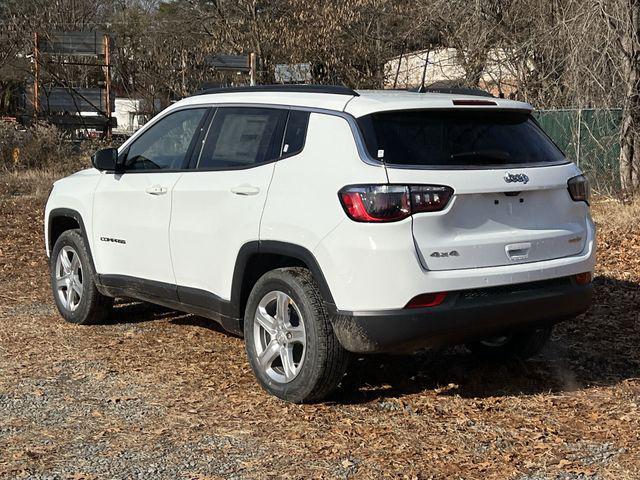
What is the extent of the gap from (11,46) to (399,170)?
2246 cm

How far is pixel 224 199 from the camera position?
17.9ft

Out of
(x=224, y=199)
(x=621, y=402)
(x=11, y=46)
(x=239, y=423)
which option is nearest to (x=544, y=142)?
(x=621, y=402)

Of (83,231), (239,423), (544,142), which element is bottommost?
(239,423)

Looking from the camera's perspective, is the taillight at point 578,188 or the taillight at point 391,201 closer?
the taillight at point 391,201

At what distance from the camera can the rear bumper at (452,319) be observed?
4602 mm

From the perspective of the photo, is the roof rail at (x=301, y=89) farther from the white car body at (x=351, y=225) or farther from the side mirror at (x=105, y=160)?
the side mirror at (x=105, y=160)

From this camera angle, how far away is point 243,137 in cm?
559

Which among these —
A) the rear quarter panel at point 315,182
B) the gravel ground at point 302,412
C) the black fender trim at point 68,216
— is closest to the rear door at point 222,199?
the rear quarter panel at point 315,182

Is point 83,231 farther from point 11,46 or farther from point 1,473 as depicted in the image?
point 11,46

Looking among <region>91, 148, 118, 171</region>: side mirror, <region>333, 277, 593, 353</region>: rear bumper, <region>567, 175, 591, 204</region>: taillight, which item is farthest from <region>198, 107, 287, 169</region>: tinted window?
<region>567, 175, 591, 204</region>: taillight

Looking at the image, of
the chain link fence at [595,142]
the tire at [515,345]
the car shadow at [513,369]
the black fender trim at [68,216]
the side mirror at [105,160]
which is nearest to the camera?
the car shadow at [513,369]

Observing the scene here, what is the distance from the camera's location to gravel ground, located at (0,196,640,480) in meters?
4.25

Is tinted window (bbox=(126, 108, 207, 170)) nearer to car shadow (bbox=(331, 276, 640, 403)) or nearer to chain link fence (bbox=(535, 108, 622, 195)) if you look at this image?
car shadow (bbox=(331, 276, 640, 403))

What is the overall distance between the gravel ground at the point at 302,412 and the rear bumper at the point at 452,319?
477 millimetres
